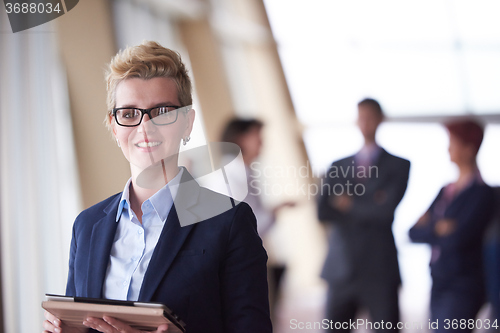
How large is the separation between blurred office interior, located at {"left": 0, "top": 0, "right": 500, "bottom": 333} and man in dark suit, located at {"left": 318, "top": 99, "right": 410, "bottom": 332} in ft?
0.17

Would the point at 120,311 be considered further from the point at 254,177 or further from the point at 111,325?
the point at 254,177

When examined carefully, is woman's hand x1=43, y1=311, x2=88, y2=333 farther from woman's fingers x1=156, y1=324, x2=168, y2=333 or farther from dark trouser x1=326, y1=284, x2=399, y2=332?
dark trouser x1=326, y1=284, x2=399, y2=332

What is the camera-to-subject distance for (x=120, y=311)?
93cm

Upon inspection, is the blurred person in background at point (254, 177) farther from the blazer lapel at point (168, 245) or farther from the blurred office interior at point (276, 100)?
the blazer lapel at point (168, 245)

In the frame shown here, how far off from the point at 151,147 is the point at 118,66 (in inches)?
8.7

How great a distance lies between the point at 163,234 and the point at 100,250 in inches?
6.8

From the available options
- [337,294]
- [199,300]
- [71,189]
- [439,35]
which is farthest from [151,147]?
[439,35]

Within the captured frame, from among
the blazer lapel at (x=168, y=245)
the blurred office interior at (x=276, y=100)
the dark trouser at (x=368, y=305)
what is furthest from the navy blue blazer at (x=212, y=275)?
the dark trouser at (x=368, y=305)

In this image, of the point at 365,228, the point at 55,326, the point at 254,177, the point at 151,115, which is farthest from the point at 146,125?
the point at 365,228

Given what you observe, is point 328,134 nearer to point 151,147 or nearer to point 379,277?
point 379,277

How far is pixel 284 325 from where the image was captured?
239 cm

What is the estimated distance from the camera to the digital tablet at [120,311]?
0.91 metres

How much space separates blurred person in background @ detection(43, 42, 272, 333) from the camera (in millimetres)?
1057

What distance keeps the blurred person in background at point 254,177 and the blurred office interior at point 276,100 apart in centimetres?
4
